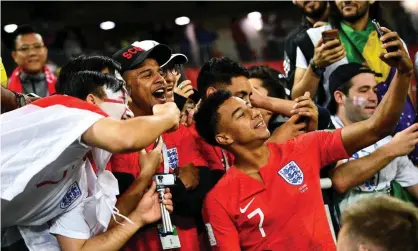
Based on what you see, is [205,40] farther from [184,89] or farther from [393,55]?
[393,55]

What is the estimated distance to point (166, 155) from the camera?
4.36 metres

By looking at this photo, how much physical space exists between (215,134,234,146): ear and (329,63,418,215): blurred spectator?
2.10 feet

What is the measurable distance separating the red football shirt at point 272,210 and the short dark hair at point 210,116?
30cm

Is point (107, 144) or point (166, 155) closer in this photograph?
point (107, 144)

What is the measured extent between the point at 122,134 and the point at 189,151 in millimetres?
1237

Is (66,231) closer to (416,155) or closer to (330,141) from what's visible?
(330,141)

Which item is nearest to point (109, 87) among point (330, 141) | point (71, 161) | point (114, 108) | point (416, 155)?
point (114, 108)

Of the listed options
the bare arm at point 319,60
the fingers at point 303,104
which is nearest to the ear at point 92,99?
the fingers at point 303,104

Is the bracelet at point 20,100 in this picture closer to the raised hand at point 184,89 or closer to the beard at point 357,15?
the raised hand at point 184,89

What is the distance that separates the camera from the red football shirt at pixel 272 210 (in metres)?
4.18

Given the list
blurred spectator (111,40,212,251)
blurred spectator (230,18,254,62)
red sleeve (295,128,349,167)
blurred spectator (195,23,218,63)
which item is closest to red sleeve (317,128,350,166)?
red sleeve (295,128,349,167)

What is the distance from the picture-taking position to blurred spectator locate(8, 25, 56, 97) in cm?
680

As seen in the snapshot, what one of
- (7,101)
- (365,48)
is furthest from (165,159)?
(365,48)

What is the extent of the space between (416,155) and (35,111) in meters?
2.99
